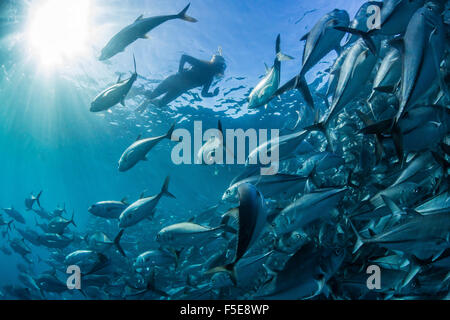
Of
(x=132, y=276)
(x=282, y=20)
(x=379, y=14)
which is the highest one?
(x=282, y=20)

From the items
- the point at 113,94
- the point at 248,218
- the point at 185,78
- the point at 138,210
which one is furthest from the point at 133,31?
the point at 248,218

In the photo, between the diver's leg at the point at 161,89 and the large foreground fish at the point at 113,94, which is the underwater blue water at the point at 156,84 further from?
the diver's leg at the point at 161,89

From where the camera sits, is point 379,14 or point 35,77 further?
point 35,77

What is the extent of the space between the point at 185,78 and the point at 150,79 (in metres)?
9.99

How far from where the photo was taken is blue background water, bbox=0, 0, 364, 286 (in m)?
9.77

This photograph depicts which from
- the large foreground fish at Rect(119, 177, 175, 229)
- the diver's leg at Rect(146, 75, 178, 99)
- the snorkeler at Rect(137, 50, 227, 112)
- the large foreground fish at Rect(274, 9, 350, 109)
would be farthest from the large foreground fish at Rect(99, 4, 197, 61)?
the large foreground fish at Rect(119, 177, 175, 229)

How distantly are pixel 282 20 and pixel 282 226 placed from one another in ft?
32.1

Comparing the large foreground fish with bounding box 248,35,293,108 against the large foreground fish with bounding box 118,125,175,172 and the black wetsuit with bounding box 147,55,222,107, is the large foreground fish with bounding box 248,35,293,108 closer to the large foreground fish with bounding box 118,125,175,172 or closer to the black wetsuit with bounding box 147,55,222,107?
the large foreground fish with bounding box 118,125,175,172

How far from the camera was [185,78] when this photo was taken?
5480 millimetres

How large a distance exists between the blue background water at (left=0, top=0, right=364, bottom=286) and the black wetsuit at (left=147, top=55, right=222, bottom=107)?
2164mm

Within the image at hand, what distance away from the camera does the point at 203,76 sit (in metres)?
5.61
